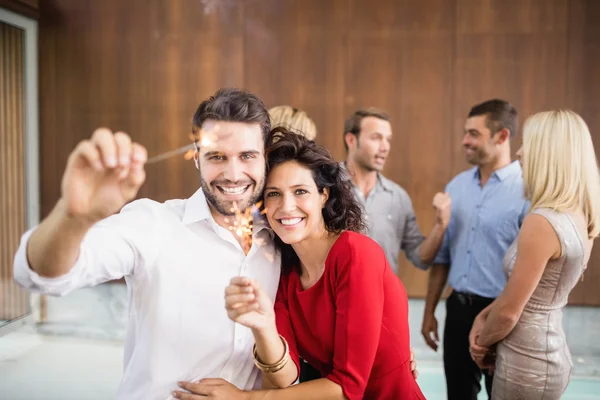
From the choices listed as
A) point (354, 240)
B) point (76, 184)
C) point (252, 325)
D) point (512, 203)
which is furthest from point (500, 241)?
point (76, 184)

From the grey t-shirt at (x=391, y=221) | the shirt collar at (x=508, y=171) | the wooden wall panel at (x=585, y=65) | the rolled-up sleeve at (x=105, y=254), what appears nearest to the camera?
the rolled-up sleeve at (x=105, y=254)

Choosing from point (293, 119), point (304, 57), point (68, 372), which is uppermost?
point (304, 57)

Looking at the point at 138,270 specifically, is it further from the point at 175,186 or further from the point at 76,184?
the point at 175,186

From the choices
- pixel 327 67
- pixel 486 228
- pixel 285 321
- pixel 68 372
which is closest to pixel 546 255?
pixel 486 228

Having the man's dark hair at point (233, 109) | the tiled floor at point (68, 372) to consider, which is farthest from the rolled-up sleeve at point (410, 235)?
the man's dark hair at point (233, 109)

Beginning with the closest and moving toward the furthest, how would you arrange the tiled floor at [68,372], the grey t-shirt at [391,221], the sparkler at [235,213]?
the sparkler at [235,213]
the grey t-shirt at [391,221]
the tiled floor at [68,372]

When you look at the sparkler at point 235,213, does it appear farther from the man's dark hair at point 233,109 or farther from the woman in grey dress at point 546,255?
the woman in grey dress at point 546,255

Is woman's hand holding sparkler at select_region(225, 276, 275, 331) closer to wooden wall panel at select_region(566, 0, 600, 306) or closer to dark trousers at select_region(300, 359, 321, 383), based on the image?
dark trousers at select_region(300, 359, 321, 383)

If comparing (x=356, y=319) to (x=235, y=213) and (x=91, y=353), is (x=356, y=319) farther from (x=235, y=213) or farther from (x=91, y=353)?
(x=91, y=353)

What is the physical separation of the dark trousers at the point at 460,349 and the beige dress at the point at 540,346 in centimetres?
57

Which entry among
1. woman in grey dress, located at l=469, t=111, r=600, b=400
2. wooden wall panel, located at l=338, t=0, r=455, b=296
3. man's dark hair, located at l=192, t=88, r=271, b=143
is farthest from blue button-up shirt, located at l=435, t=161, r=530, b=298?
man's dark hair, located at l=192, t=88, r=271, b=143

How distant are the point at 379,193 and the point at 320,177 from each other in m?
1.31

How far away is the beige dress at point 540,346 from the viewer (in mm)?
1637

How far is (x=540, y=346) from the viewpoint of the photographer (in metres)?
1.67
